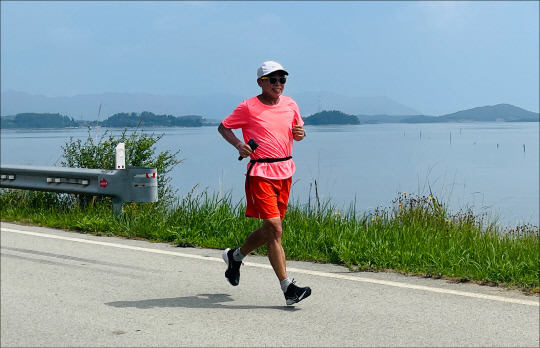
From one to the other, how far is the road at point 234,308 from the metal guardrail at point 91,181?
7.25 feet

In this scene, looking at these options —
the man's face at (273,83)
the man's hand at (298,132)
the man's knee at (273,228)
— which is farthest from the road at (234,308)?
the man's face at (273,83)

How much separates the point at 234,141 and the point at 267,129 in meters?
0.30

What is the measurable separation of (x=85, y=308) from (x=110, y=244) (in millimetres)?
3175

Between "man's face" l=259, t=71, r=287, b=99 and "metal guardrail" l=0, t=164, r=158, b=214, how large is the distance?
494cm

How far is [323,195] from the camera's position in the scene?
11375 mm

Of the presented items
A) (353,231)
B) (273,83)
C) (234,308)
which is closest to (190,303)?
(234,308)

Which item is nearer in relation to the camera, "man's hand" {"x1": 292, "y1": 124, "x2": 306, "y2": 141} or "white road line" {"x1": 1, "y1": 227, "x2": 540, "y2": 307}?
"man's hand" {"x1": 292, "y1": 124, "x2": 306, "y2": 141}

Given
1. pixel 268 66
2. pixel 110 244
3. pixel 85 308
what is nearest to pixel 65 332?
pixel 85 308

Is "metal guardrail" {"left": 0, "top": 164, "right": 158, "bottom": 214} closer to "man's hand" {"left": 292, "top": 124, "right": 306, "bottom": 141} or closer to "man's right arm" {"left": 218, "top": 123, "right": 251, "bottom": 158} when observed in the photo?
"man's right arm" {"left": 218, "top": 123, "right": 251, "bottom": 158}

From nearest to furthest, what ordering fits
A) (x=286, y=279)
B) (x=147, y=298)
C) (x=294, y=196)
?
(x=286, y=279) < (x=147, y=298) < (x=294, y=196)

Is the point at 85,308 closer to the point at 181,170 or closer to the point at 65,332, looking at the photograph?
the point at 65,332

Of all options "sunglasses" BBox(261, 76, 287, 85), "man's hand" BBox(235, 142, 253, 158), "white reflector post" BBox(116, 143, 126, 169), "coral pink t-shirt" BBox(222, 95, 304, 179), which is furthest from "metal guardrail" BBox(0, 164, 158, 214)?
"sunglasses" BBox(261, 76, 287, 85)

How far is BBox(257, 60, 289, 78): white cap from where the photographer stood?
6070 mm

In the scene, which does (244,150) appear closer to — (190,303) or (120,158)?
(190,303)
